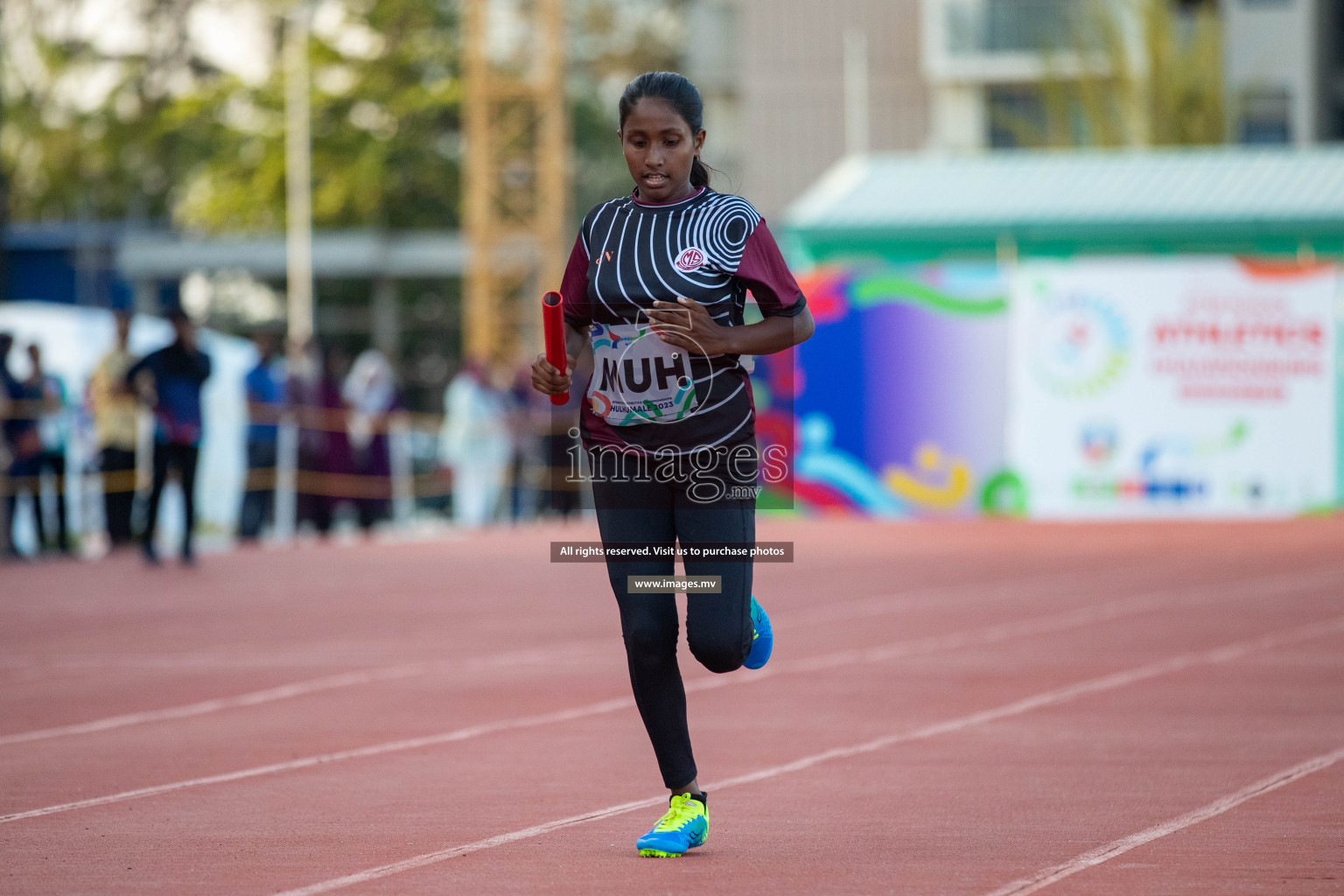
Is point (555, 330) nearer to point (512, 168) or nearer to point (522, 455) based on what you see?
point (522, 455)

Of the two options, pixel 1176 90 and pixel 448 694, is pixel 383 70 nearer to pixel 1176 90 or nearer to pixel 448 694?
pixel 1176 90

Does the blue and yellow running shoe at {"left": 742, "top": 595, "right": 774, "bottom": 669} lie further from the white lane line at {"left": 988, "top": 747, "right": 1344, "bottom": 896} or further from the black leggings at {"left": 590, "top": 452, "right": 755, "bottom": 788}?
the white lane line at {"left": 988, "top": 747, "right": 1344, "bottom": 896}

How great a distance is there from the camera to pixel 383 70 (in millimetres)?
56188

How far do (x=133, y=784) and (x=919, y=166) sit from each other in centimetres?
2550

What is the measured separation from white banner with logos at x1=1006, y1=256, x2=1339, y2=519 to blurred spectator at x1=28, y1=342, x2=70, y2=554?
414 inches

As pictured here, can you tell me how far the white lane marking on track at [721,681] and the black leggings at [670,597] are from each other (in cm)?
209

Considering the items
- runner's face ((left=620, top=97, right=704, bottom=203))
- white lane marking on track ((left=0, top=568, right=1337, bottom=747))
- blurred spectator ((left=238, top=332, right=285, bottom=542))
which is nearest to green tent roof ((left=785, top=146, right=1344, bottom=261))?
blurred spectator ((left=238, top=332, right=285, bottom=542))

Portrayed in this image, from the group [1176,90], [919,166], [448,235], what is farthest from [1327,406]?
[448,235]

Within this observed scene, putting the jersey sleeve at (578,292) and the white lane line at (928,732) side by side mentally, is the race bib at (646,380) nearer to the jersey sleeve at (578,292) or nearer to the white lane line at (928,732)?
the jersey sleeve at (578,292)

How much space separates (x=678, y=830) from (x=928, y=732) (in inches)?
110

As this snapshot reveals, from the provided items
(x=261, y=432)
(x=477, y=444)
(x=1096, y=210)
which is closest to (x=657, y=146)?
(x=261, y=432)

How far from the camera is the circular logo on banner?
22.3 m

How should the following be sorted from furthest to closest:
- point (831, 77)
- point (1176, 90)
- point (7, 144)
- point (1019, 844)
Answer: point (831, 77), point (7, 144), point (1176, 90), point (1019, 844)

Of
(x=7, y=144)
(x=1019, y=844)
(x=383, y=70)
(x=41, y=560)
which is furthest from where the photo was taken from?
(x=383, y=70)
